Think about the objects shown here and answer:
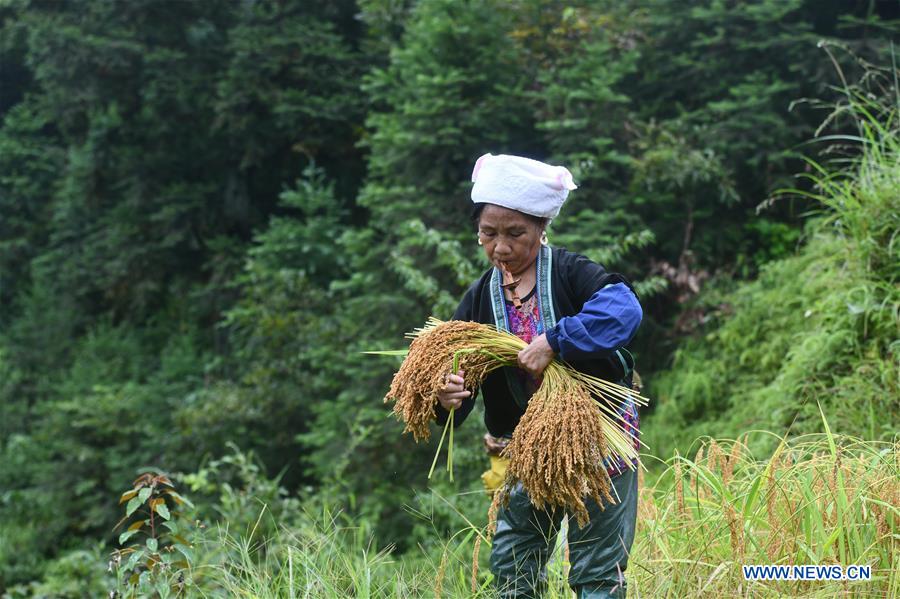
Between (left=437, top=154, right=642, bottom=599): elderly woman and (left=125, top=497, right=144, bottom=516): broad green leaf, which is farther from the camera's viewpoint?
(left=125, top=497, right=144, bottom=516): broad green leaf

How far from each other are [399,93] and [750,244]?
11.6 feet

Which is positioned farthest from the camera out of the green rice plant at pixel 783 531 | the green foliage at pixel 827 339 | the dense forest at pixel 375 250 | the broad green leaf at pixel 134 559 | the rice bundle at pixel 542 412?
the dense forest at pixel 375 250

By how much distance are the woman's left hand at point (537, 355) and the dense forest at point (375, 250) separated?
58 cm

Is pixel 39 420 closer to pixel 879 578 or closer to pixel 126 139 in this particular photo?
pixel 126 139

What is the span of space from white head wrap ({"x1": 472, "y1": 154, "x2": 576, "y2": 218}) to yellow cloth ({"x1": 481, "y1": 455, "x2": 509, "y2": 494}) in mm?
855

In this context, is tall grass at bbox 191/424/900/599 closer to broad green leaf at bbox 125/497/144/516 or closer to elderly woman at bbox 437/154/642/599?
elderly woman at bbox 437/154/642/599

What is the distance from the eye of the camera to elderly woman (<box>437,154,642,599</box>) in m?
2.62

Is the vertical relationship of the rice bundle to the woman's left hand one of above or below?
below

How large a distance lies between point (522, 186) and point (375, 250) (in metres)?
5.96

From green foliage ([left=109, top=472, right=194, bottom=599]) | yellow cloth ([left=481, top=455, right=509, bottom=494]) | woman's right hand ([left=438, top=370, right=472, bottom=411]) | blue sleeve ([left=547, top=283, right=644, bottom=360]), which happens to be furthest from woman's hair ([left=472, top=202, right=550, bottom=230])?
green foliage ([left=109, top=472, right=194, bottom=599])

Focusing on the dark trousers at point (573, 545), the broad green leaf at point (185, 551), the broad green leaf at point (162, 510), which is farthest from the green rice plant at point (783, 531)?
the broad green leaf at point (162, 510)

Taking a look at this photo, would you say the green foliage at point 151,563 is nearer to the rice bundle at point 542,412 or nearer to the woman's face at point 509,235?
the rice bundle at point 542,412

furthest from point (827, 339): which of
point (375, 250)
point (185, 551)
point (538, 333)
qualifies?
point (375, 250)

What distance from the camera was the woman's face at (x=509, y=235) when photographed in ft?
9.12
